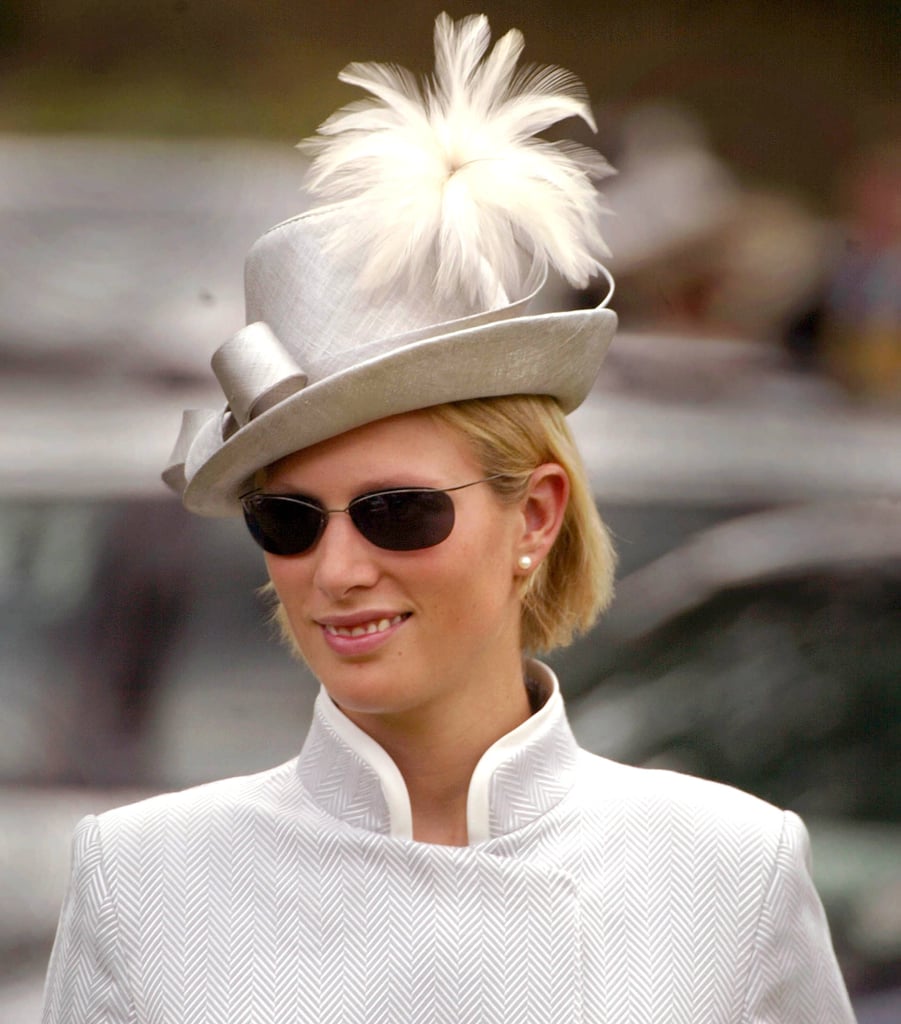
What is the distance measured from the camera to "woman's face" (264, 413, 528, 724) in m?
2.07

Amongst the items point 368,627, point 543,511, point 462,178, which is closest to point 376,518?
point 368,627

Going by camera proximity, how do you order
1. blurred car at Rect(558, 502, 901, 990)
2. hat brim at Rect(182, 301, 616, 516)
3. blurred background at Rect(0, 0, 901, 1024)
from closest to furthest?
hat brim at Rect(182, 301, 616, 516)
blurred background at Rect(0, 0, 901, 1024)
blurred car at Rect(558, 502, 901, 990)

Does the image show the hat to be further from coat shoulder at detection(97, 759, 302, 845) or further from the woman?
coat shoulder at detection(97, 759, 302, 845)

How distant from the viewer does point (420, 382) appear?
2.05 m

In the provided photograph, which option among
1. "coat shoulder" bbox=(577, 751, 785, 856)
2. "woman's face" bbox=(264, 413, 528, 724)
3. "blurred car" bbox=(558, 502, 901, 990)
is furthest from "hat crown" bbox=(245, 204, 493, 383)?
"blurred car" bbox=(558, 502, 901, 990)

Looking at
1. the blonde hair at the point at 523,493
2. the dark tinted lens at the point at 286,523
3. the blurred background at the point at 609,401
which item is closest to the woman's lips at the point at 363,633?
the dark tinted lens at the point at 286,523

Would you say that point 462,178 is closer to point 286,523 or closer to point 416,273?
point 416,273

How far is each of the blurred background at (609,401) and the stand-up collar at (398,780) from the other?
1.70 meters

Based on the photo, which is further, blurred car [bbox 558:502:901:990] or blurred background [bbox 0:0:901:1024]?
blurred car [bbox 558:502:901:990]

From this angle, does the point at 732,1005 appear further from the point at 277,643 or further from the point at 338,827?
the point at 277,643

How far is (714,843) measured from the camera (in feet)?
7.37

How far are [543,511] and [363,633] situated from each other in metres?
0.32

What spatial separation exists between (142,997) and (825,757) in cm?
228

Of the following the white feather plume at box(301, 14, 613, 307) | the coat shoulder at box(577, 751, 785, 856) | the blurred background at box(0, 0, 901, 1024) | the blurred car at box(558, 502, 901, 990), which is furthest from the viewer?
the blurred car at box(558, 502, 901, 990)
